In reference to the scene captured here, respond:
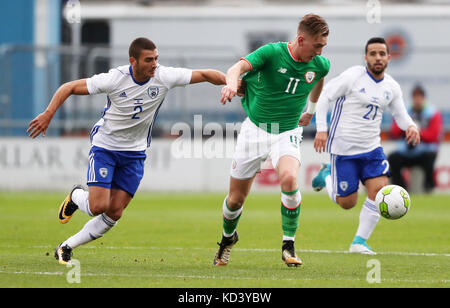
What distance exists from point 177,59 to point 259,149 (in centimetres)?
1370

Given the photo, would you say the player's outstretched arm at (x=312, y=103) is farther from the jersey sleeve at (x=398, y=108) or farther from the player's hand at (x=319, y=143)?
the jersey sleeve at (x=398, y=108)

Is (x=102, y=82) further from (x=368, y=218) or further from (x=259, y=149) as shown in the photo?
(x=368, y=218)

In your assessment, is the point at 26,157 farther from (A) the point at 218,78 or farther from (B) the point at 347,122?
(A) the point at 218,78

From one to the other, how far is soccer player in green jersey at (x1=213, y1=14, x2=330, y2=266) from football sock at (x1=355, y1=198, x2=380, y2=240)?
1957 mm

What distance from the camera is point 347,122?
1114 cm

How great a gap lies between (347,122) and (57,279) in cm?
467

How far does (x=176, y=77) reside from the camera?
29.8ft

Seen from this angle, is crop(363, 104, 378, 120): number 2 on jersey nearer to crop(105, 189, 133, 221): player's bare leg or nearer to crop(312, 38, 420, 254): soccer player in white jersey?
crop(312, 38, 420, 254): soccer player in white jersey

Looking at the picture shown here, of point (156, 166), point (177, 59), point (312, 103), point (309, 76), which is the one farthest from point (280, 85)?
point (177, 59)

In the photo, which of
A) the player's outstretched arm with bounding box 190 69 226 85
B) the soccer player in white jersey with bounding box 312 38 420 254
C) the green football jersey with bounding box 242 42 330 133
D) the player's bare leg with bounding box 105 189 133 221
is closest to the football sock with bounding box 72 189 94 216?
the player's bare leg with bounding box 105 189 133 221

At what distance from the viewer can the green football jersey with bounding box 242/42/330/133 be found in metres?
9.34

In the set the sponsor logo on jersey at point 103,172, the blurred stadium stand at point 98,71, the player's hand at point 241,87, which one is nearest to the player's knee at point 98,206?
the sponsor logo on jersey at point 103,172

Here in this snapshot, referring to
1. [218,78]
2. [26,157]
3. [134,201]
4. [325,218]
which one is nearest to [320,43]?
[218,78]

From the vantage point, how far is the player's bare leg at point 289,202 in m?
8.99
